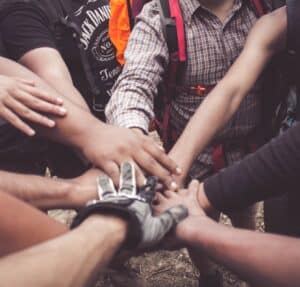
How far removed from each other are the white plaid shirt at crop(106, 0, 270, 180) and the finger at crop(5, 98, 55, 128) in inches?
15.9

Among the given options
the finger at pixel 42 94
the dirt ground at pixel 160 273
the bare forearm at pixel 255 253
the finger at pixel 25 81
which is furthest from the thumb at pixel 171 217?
the dirt ground at pixel 160 273

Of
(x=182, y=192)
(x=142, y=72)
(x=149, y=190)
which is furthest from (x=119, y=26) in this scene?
(x=149, y=190)

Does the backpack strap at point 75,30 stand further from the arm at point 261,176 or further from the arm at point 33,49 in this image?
the arm at point 261,176

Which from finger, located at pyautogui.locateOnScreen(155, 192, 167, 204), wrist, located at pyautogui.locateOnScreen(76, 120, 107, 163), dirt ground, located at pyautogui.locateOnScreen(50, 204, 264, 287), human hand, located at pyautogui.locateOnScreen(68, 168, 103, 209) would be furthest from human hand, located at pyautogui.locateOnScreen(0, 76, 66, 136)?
dirt ground, located at pyautogui.locateOnScreen(50, 204, 264, 287)

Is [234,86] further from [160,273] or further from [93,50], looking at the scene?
[160,273]

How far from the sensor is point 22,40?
2.42 m

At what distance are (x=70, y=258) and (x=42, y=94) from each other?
2.84 ft

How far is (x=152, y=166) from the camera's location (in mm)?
2094

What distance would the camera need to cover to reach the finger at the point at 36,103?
2055 millimetres

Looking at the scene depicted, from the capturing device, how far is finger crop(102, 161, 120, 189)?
6.66 feet

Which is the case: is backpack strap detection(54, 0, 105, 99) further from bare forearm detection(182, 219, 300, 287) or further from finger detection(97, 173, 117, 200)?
bare forearm detection(182, 219, 300, 287)

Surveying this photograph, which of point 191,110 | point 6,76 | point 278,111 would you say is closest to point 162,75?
point 191,110

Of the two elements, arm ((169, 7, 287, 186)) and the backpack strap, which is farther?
the backpack strap

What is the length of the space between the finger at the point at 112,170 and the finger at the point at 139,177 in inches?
2.8
